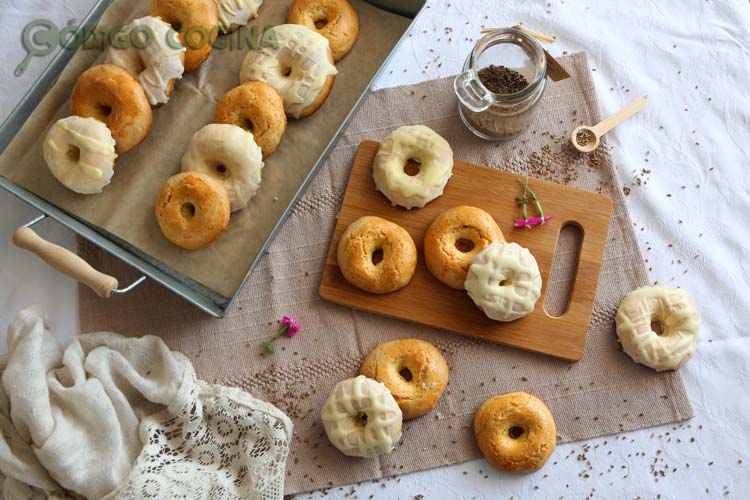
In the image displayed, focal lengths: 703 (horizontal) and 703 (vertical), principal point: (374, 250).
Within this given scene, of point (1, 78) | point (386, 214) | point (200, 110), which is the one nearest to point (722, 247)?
point (386, 214)

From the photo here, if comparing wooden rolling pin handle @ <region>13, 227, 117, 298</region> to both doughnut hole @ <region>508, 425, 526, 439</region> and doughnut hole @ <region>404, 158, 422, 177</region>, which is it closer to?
doughnut hole @ <region>404, 158, 422, 177</region>

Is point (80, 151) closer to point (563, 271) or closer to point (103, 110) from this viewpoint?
point (103, 110)

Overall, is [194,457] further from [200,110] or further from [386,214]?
[200,110]

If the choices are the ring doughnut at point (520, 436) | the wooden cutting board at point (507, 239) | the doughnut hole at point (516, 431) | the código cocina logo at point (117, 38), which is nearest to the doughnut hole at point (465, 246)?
the wooden cutting board at point (507, 239)

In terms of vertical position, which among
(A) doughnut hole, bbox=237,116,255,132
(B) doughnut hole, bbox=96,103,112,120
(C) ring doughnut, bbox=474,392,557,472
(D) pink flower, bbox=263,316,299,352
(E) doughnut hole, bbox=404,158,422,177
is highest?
(B) doughnut hole, bbox=96,103,112,120

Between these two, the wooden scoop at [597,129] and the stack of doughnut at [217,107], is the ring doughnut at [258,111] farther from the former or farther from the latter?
the wooden scoop at [597,129]

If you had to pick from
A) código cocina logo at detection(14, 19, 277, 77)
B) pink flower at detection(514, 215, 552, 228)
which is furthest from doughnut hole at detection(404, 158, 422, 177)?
código cocina logo at detection(14, 19, 277, 77)
